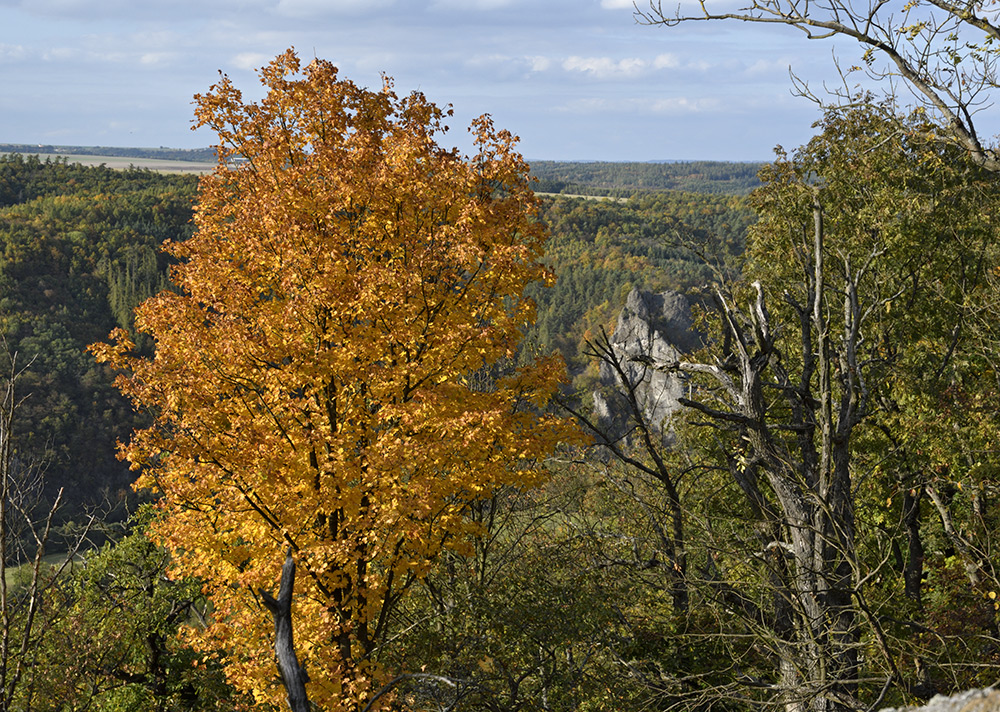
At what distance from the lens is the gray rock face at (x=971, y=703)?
10.2 ft

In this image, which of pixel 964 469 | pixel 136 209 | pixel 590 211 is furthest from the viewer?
pixel 590 211

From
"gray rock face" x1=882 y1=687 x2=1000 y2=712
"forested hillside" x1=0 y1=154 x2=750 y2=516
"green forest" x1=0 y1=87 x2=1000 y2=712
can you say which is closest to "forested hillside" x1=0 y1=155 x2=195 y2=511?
Answer: "forested hillside" x1=0 y1=154 x2=750 y2=516

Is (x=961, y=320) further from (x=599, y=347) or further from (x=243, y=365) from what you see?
(x=243, y=365)

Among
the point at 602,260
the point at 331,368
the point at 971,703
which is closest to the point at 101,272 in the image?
the point at 602,260

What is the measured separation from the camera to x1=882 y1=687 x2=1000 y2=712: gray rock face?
312cm

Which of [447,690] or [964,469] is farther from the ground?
[964,469]

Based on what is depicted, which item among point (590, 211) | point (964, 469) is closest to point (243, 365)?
point (964, 469)

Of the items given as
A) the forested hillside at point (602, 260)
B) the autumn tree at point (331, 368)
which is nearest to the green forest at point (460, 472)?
the autumn tree at point (331, 368)

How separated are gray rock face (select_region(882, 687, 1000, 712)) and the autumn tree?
250 inches

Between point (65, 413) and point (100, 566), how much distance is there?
7086 cm

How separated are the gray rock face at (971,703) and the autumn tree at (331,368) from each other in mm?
6341

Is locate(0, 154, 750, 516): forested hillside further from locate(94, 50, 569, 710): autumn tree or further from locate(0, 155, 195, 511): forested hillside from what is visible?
locate(94, 50, 569, 710): autumn tree

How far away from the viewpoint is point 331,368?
10172 millimetres

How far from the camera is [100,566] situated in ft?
59.7
